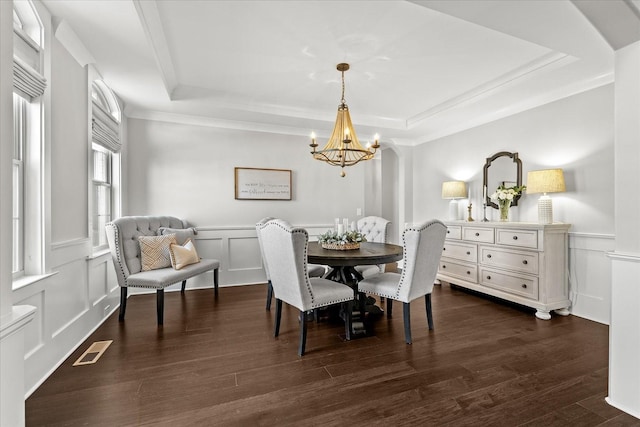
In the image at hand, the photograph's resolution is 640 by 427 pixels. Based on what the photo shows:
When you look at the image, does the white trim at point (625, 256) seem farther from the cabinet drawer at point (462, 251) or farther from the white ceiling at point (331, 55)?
the cabinet drawer at point (462, 251)

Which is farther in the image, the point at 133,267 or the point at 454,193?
the point at 454,193

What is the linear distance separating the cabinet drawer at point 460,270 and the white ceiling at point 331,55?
2039 millimetres

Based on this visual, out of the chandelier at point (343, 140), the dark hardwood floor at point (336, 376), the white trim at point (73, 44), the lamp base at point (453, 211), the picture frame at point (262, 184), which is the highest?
the white trim at point (73, 44)

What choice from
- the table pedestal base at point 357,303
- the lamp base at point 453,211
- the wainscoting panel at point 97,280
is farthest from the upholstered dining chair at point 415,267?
the wainscoting panel at point 97,280

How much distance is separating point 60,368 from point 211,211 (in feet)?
8.39

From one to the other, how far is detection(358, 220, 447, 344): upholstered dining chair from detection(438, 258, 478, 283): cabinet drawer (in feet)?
4.71

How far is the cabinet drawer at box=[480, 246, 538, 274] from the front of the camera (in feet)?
10.6

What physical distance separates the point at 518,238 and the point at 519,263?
272 mm

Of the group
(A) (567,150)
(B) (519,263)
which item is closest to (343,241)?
(B) (519,263)

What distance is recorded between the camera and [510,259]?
345 cm

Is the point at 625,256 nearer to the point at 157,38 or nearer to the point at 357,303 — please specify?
the point at 357,303

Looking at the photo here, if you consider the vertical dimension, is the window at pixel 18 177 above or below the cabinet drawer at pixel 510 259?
above

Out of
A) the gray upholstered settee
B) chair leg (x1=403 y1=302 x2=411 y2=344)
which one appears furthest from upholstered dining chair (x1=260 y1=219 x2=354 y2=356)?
the gray upholstered settee

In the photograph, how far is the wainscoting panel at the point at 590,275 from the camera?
3.00 m
